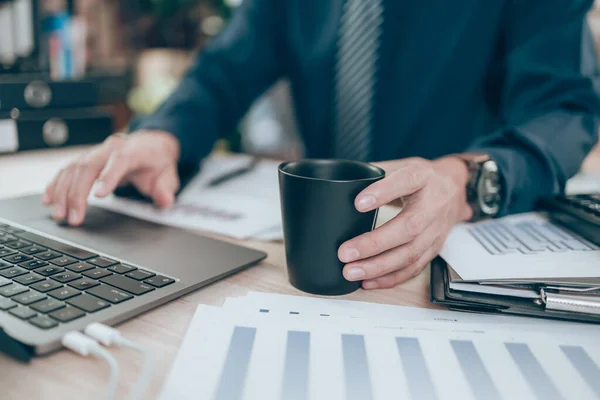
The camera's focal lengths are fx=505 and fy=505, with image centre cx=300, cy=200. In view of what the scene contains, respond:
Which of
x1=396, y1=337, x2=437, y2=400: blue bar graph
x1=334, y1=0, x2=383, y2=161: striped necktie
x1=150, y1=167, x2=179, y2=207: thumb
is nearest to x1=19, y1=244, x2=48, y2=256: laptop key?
x1=150, y1=167, x2=179, y2=207: thumb

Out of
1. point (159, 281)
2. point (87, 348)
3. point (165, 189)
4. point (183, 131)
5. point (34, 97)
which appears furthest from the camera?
point (34, 97)

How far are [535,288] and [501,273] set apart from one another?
3 centimetres

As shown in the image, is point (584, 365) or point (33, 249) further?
point (33, 249)

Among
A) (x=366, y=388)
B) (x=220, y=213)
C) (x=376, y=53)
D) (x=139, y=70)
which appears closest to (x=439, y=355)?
(x=366, y=388)

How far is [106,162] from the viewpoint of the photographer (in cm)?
62

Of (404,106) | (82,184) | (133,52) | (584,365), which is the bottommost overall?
(584,365)

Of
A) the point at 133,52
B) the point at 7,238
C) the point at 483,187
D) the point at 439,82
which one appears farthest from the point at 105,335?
the point at 133,52

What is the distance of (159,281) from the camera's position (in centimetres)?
42

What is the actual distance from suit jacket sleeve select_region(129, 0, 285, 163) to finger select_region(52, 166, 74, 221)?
1.00 ft

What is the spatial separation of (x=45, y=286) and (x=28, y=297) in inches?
0.7

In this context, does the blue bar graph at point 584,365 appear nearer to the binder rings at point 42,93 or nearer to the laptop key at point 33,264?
the laptop key at point 33,264

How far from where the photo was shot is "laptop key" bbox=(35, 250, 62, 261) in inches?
17.3

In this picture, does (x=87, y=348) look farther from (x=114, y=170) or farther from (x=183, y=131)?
(x=183, y=131)

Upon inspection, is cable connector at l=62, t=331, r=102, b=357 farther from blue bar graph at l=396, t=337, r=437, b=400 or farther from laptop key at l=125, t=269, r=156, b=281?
blue bar graph at l=396, t=337, r=437, b=400
